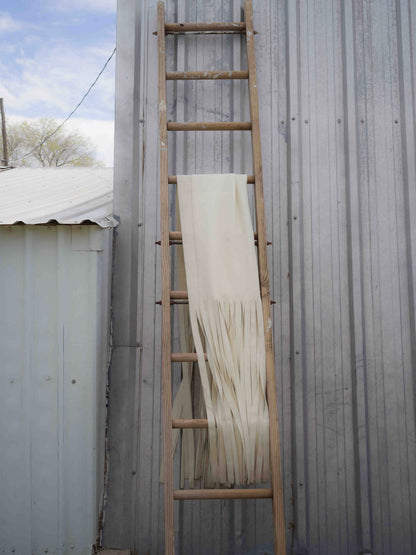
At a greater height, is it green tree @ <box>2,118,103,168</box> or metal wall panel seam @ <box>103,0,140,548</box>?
green tree @ <box>2,118,103,168</box>

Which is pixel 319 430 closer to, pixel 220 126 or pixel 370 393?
pixel 370 393

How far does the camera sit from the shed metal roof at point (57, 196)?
88.7 inches

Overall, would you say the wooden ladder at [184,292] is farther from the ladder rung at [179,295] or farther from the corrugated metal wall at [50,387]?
the corrugated metal wall at [50,387]

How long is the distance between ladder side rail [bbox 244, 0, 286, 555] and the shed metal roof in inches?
30.6

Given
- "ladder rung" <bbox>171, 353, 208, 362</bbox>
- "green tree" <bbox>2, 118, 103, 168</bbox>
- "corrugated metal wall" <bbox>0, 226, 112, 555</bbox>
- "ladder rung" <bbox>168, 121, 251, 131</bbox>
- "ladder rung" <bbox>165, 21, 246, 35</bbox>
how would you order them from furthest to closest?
1. "green tree" <bbox>2, 118, 103, 168</bbox>
2. "ladder rung" <bbox>165, 21, 246, 35</bbox>
3. "ladder rung" <bbox>168, 121, 251, 131</bbox>
4. "corrugated metal wall" <bbox>0, 226, 112, 555</bbox>
5. "ladder rung" <bbox>171, 353, 208, 362</bbox>

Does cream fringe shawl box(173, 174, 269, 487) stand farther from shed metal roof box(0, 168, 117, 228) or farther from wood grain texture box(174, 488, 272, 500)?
shed metal roof box(0, 168, 117, 228)

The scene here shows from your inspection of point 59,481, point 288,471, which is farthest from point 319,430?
point 59,481

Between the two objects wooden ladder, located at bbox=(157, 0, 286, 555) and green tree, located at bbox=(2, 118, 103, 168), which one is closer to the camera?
wooden ladder, located at bbox=(157, 0, 286, 555)

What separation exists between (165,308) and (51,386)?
2.30ft

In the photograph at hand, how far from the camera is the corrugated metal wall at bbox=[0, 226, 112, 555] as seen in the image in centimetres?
206

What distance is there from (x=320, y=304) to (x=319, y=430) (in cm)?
68

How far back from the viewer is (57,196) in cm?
300

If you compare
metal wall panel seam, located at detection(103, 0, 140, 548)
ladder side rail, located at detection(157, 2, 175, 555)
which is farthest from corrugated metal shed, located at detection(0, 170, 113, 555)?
ladder side rail, located at detection(157, 2, 175, 555)

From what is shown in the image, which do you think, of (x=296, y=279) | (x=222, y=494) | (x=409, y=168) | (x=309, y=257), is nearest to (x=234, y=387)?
(x=222, y=494)
